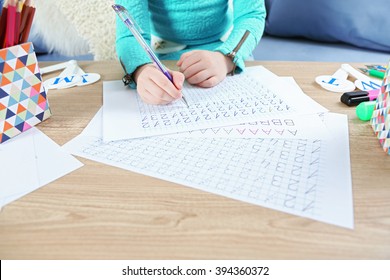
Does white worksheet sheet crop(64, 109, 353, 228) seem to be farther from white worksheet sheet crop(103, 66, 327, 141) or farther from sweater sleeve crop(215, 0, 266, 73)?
sweater sleeve crop(215, 0, 266, 73)

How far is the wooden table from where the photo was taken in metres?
0.29

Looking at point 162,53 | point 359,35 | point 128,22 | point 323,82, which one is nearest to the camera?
point 128,22

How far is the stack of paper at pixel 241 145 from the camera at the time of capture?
1.13 ft

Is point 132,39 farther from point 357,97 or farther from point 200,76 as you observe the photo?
point 357,97

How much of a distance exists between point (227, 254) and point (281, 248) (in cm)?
5

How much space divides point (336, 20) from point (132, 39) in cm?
79

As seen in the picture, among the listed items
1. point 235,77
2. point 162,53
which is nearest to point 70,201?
point 235,77

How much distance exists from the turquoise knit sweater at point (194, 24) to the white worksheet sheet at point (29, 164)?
0.76 feet

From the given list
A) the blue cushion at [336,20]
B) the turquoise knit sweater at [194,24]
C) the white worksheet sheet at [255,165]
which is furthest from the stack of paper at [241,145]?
the blue cushion at [336,20]

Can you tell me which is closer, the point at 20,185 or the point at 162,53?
the point at 20,185

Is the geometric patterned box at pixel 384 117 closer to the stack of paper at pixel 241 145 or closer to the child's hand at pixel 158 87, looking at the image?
the stack of paper at pixel 241 145

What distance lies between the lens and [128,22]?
19.8 inches

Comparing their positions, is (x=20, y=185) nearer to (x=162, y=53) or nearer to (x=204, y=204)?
(x=204, y=204)

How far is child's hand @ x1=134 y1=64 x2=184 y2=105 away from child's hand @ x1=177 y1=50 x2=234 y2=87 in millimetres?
65
